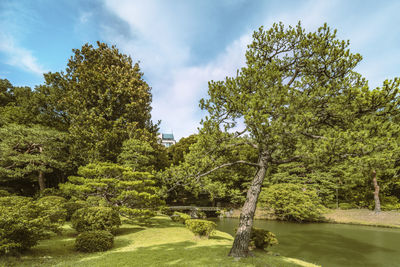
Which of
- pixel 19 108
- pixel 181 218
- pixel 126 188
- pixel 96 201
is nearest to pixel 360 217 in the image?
pixel 181 218

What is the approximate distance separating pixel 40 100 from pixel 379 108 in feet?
83.8

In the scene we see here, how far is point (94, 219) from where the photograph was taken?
8422mm

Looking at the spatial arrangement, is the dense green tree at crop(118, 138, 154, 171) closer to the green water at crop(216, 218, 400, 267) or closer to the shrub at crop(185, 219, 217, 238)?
the shrub at crop(185, 219, 217, 238)

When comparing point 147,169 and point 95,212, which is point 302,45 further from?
point 147,169

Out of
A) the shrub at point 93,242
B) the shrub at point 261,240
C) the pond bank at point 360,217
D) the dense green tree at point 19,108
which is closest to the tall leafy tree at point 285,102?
the shrub at point 261,240

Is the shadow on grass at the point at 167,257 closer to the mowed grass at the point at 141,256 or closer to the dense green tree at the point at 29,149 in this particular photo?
the mowed grass at the point at 141,256

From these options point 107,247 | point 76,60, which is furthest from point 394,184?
point 76,60

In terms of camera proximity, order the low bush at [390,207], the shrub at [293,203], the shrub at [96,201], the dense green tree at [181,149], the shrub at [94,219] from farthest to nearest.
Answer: the dense green tree at [181,149]
the low bush at [390,207]
the shrub at [293,203]
the shrub at [96,201]
the shrub at [94,219]

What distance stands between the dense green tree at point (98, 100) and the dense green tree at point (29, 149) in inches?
50.5

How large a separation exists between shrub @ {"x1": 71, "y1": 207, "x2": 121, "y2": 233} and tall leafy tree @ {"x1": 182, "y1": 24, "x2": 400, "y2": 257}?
218 inches

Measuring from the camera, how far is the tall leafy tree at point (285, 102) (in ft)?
18.1

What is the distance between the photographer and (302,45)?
6.93 m

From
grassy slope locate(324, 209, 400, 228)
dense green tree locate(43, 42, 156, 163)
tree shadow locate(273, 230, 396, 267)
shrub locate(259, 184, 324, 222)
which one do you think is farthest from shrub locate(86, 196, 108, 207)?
grassy slope locate(324, 209, 400, 228)

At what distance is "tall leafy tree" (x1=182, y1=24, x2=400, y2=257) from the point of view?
553cm
